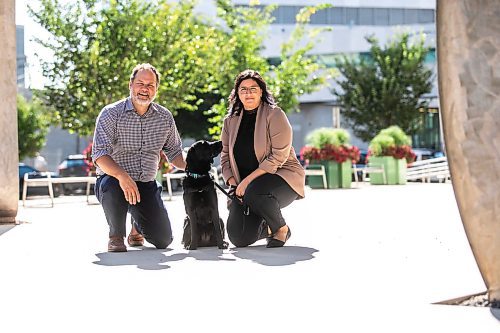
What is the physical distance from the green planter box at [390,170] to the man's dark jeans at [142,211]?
19.8 meters

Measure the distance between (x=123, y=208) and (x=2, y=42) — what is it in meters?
4.55

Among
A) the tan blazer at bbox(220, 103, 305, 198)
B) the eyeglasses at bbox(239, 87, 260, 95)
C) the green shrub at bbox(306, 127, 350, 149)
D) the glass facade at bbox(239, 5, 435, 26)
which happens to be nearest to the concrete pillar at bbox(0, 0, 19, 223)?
the tan blazer at bbox(220, 103, 305, 198)

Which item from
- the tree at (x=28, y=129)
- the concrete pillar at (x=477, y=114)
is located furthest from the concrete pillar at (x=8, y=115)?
the tree at (x=28, y=129)

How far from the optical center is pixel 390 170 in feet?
89.7

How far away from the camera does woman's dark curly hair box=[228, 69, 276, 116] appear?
7.71 metres

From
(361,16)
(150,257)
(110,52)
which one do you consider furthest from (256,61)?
(361,16)

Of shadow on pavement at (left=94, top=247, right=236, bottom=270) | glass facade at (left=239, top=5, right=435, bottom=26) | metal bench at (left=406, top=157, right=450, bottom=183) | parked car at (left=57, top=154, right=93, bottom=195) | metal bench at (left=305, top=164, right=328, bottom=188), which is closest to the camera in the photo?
shadow on pavement at (left=94, top=247, right=236, bottom=270)

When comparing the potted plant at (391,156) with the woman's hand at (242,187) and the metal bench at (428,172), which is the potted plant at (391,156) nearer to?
the metal bench at (428,172)

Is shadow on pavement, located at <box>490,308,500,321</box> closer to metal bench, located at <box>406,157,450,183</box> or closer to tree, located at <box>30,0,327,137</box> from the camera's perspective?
tree, located at <box>30,0,327,137</box>

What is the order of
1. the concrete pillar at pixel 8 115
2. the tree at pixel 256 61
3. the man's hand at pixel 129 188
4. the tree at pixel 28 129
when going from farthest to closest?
the tree at pixel 28 129 → the tree at pixel 256 61 → the concrete pillar at pixel 8 115 → the man's hand at pixel 129 188

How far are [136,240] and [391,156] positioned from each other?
19.7 metres

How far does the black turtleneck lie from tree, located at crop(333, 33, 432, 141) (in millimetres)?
39912

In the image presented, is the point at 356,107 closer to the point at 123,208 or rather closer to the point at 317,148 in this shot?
the point at 317,148

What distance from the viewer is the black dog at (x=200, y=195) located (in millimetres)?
7359
